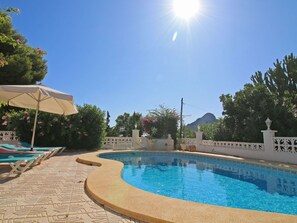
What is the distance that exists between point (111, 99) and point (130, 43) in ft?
32.9

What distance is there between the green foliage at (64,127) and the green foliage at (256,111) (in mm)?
9432

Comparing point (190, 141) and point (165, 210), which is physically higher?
point (190, 141)

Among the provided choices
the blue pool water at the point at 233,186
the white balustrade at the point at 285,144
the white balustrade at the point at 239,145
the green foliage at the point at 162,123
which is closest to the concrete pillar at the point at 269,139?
the white balustrade at the point at 285,144

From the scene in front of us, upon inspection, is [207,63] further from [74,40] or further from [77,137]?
[77,137]

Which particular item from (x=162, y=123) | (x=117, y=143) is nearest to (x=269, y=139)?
(x=162, y=123)

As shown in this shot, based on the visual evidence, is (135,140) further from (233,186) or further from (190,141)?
(233,186)

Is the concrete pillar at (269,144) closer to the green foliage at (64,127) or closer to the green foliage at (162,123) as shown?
the green foliage at (162,123)

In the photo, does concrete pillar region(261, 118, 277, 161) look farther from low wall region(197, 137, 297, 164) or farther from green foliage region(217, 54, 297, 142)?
green foliage region(217, 54, 297, 142)

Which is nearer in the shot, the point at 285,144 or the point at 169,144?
the point at 285,144

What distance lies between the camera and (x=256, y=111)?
1418 centimetres

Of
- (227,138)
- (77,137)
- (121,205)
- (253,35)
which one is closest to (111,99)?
(77,137)

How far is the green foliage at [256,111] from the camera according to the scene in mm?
13422

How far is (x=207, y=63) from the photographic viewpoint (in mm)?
13812

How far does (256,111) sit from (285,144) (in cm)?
385
